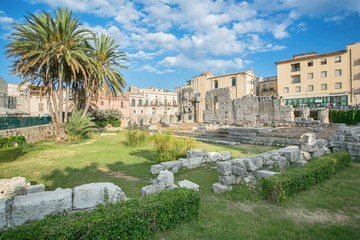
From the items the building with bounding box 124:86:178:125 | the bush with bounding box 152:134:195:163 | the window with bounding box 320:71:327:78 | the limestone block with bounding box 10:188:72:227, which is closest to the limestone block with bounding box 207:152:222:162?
the bush with bounding box 152:134:195:163

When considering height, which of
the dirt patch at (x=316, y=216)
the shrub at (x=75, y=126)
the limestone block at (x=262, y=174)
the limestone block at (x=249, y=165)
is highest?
the shrub at (x=75, y=126)

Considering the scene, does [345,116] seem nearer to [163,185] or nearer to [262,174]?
[262,174]

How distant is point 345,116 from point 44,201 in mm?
28931

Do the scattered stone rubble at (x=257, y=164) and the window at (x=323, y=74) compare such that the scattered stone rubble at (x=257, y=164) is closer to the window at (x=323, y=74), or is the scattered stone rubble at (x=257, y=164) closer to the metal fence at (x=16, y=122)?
the metal fence at (x=16, y=122)

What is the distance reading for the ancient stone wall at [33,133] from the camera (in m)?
13.3

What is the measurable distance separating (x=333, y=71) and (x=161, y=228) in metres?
44.1

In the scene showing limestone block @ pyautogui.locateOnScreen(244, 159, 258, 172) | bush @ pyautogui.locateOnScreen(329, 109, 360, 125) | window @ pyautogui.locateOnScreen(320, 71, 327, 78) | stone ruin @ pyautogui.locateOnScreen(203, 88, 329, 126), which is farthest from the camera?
window @ pyautogui.locateOnScreen(320, 71, 327, 78)

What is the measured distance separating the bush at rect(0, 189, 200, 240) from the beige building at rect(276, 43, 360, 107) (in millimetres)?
36651

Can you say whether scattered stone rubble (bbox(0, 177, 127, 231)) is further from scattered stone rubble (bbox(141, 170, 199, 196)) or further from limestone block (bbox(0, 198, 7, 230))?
scattered stone rubble (bbox(141, 170, 199, 196))

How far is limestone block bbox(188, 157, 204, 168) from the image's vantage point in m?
8.08

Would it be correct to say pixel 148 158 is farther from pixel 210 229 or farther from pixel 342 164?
pixel 342 164

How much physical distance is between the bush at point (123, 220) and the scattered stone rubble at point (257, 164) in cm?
202

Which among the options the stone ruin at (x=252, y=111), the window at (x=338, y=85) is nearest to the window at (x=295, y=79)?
the window at (x=338, y=85)

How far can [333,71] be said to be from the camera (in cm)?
3609
